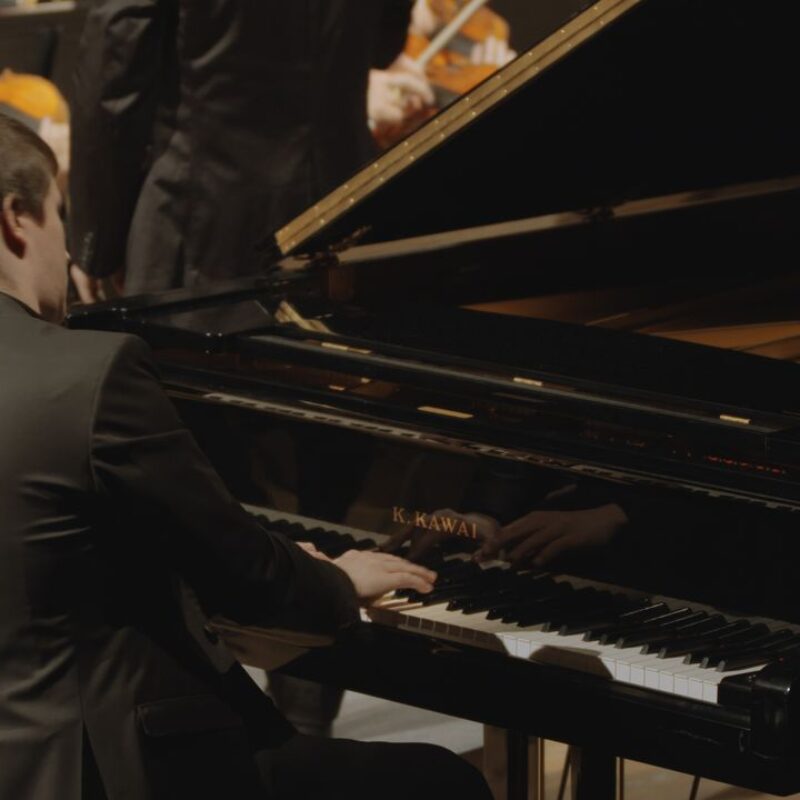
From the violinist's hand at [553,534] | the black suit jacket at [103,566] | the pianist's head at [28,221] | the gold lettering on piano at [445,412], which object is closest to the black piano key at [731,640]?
the violinist's hand at [553,534]

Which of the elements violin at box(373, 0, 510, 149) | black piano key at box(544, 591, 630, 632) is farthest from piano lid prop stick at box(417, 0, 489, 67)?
black piano key at box(544, 591, 630, 632)

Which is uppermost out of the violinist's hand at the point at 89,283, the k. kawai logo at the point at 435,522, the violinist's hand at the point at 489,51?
the violinist's hand at the point at 489,51

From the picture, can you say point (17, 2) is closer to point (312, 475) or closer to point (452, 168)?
point (452, 168)

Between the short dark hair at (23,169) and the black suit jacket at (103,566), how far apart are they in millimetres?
120

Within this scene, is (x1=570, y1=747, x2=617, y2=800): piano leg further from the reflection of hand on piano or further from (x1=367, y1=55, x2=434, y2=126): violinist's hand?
(x1=367, y1=55, x2=434, y2=126): violinist's hand

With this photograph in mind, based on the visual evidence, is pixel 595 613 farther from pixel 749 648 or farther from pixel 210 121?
pixel 210 121

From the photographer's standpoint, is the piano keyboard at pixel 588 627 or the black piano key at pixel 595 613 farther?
the black piano key at pixel 595 613

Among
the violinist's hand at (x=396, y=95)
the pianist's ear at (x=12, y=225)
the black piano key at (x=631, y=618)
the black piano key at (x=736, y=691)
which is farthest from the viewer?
the violinist's hand at (x=396, y=95)

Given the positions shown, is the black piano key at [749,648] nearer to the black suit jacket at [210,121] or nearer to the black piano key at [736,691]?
the black piano key at [736,691]

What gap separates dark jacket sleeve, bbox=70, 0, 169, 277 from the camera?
12.9 feet

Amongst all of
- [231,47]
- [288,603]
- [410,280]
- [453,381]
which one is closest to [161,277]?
[231,47]

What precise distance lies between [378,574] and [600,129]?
49.3 inches

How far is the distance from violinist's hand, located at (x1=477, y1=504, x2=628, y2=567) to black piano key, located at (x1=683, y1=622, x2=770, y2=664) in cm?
21

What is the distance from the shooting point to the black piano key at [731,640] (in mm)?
2178
